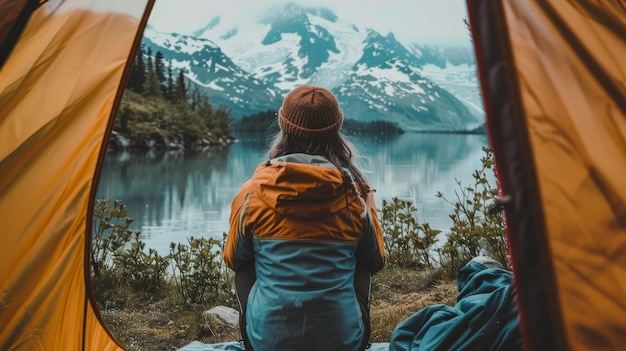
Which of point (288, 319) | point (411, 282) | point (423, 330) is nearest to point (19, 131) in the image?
point (288, 319)

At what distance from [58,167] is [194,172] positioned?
650 inches

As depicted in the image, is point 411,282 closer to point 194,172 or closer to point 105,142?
point 105,142

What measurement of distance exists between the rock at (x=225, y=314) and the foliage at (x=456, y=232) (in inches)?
64.9

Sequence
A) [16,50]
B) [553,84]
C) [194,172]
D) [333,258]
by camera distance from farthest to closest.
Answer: [194,172]
[16,50]
[333,258]
[553,84]

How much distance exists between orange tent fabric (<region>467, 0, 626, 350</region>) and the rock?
2.86m

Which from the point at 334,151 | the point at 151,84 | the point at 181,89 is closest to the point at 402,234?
the point at 334,151

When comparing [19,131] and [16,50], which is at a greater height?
[16,50]

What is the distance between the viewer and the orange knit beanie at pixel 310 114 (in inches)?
97.1

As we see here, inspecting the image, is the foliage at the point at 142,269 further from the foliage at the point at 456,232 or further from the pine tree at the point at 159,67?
the pine tree at the point at 159,67

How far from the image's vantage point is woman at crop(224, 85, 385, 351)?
7.50 feet

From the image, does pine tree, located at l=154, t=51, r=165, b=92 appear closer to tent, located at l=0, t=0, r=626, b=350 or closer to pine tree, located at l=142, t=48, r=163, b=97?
pine tree, located at l=142, t=48, r=163, b=97

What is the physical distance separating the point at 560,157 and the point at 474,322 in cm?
107

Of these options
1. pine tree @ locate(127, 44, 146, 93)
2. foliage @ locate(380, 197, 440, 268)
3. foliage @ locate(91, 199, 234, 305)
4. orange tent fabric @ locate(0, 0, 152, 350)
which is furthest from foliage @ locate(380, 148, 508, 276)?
pine tree @ locate(127, 44, 146, 93)

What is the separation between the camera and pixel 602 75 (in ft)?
5.93
